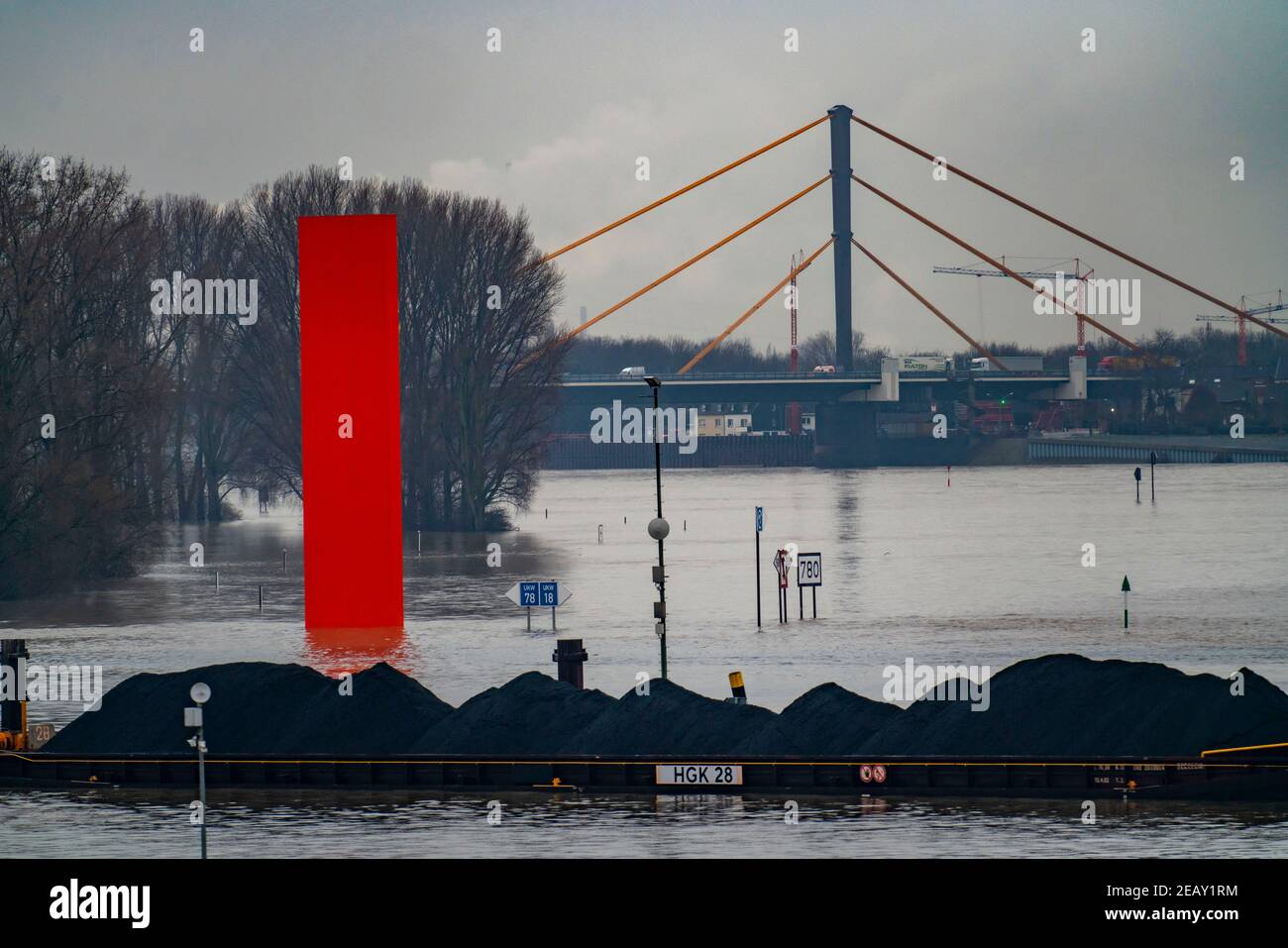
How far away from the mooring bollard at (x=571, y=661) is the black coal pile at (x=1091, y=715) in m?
6.35

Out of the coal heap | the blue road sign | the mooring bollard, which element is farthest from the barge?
the blue road sign

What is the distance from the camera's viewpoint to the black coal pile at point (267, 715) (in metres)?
34.1

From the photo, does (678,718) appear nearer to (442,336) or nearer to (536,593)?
(536,593)

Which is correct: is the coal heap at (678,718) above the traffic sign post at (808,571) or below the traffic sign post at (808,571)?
below

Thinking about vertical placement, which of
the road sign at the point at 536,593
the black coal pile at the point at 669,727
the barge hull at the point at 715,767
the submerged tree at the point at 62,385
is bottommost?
the barge hull at the point at 715,767

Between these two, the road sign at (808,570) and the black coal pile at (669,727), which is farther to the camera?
the road sign at (808,570)

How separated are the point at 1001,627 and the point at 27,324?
38775 millimetres

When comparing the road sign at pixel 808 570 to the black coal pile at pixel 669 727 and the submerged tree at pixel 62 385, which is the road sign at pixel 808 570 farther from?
the submerged tree at pixel 62 385

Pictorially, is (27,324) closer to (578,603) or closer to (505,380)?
(578,603)

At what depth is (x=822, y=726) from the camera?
32.5 m

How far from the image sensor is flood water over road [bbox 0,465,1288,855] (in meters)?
28.9

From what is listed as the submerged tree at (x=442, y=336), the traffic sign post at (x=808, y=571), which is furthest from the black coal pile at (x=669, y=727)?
the submerged tree at (x=442, y=336)

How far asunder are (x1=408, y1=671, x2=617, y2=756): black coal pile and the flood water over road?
209cm

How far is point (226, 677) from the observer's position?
1398 inches
